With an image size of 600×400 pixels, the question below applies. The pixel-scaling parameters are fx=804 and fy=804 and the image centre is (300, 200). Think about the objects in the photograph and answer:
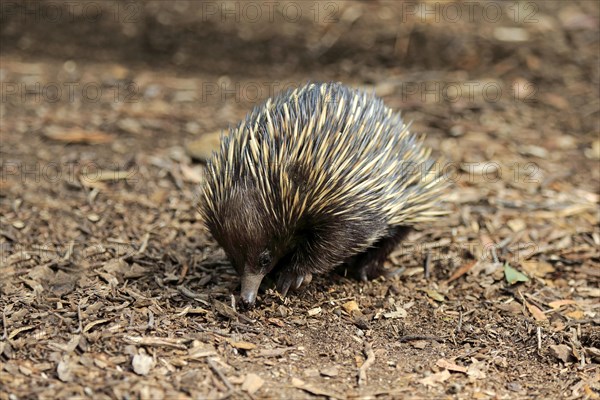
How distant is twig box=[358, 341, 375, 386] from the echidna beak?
2.44 feet

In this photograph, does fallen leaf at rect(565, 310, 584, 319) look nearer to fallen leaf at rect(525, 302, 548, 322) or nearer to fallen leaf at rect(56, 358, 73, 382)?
fallen leaf at rect(525, 302, 548, 322)

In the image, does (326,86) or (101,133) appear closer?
(326,86)

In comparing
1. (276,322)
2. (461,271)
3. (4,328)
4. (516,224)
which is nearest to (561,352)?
(461,271)

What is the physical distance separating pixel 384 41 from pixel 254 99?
5.59 feet

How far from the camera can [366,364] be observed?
4.58 meters

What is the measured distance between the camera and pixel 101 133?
792 centimetres

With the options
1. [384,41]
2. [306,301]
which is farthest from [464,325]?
[384,41]

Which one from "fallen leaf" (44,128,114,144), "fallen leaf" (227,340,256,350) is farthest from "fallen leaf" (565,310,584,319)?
"fallen leaf" (44,128,114,144)

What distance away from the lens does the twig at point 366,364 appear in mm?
4418

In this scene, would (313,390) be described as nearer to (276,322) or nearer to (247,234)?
(276,322)

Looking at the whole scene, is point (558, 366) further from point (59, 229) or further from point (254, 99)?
point (254, 99)

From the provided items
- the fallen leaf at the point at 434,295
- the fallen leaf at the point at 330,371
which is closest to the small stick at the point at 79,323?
the fallen leaf at the point at 330,371

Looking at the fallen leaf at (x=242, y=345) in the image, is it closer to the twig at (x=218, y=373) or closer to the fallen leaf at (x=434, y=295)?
the twig at (x=218, y=373)

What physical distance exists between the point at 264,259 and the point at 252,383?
86 centimetres
